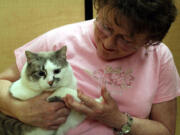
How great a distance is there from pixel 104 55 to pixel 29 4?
751 millimetres

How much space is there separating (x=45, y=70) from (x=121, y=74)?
0.39 meters

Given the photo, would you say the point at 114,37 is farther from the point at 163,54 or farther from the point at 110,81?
the point at 163,54

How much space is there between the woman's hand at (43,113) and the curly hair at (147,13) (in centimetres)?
48

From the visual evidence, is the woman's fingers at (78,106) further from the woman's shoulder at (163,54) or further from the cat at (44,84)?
the woman's shoulder at (163,54)

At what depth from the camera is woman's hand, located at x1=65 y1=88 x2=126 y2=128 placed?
0.81m

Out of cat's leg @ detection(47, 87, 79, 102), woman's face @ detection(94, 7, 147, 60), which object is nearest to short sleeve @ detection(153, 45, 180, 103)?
woman's face @ detection(94, 7, 147, 60)

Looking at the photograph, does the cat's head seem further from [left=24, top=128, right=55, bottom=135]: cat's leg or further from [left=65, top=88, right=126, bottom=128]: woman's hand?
[left=24, top=128, right=55, bottom=135]: cat's leg

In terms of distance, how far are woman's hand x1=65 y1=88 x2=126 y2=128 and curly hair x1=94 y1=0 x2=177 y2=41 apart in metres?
0.31

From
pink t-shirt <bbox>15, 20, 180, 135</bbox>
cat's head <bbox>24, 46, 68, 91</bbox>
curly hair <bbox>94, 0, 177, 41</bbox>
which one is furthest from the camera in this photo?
pink t-shirt <bbox>15, 20, 180, 135</bbox>

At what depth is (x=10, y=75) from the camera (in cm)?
103

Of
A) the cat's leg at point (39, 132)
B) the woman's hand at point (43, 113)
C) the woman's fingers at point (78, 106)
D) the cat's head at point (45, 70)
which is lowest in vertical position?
the cat's leg at point (39, 132)

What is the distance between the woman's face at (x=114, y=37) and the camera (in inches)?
28.5

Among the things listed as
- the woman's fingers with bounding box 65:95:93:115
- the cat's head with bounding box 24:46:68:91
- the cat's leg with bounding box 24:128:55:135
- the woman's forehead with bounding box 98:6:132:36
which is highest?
the woman's forehead with bounding box 98:6:132:36

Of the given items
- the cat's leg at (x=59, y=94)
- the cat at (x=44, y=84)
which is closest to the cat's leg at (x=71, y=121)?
the cat at (x=44, y=84)
